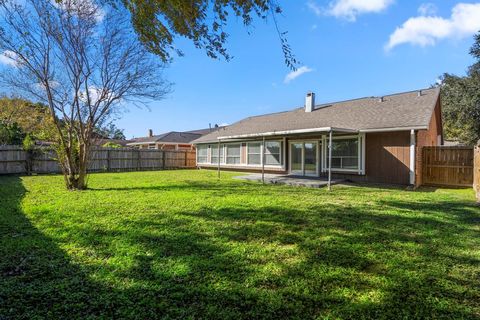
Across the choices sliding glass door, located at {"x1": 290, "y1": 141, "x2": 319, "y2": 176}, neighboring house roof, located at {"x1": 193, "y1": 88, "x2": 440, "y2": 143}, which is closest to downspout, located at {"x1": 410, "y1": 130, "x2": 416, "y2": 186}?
neighboring house roof, located at {"x1": 193, "y1": 88, "x2": 440, "y2": 143}

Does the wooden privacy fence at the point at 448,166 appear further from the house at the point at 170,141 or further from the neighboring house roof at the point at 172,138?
the neighboring house roof at the point at 172,138

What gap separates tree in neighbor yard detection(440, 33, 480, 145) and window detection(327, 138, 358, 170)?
11.4m

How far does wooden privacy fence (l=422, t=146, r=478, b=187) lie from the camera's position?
10.2m

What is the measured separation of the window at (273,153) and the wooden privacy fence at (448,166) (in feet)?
22.0

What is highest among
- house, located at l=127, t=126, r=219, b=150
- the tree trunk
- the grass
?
house, located at l=127, t=126, r=219, b=150

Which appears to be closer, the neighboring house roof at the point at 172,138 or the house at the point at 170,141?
the house at the point at 170,141

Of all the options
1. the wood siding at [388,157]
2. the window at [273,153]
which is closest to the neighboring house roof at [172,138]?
the window at [273,153]

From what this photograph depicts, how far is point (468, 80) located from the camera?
18125 mm

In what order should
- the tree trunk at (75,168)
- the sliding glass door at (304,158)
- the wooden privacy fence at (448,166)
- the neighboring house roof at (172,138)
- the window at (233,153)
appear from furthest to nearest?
1. the neighboring house roof at (172,138)
2. the window at (233,153)
3. the sliding glass door at (304,158)
4. the wooden privacy fence at (448,166)
5. the tree trunk at (75,168)

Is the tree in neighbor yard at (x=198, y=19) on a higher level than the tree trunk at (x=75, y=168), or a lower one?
higher

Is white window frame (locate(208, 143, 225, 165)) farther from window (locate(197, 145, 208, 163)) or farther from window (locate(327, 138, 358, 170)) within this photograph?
window (locate(327, 138, 358, 170))

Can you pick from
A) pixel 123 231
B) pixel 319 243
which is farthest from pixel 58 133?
pixel 319 243

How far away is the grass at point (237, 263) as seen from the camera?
7.57 feet

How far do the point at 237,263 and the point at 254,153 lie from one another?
45.6 feet
